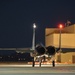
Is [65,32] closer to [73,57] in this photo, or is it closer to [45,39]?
[45,39]

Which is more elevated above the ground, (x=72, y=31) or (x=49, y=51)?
(x=72, y=31)

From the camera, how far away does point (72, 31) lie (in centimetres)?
7900

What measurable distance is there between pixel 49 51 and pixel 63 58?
27318mm

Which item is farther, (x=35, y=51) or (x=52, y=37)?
(x=52, y=37)

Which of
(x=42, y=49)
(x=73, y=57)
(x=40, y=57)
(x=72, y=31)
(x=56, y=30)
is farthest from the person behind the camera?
(x=56, y=30)

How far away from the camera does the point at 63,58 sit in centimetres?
7381

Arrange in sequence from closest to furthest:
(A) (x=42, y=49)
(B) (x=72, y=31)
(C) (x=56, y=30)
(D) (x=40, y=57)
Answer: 1. (A) (x=42, y=49)
2. (D) (x=40, y=57)
3. (B) (x=72, y=31)
4. (C) (x=56, y=30)

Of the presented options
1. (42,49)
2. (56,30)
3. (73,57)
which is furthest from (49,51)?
(56,30)

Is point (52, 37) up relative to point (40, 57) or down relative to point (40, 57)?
up

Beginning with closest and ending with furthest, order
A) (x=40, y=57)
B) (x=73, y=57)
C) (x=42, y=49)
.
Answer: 1. (x=42, y=49)
2. (x=40, y=57)
3. (x=73, y=57)

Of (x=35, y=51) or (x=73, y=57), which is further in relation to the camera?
(x=73, y=57)

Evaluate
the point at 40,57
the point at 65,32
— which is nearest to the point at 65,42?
the point at 65,32

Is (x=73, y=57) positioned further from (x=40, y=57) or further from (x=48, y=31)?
(x=40, y=57)

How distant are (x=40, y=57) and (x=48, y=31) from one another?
117 feet
